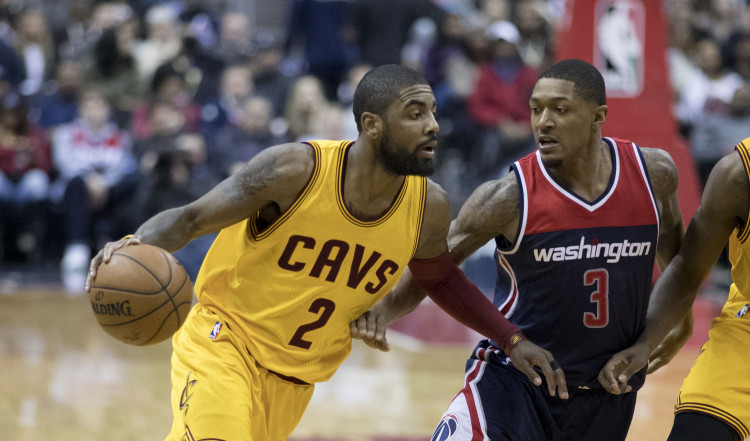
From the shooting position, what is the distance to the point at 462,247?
169 inches

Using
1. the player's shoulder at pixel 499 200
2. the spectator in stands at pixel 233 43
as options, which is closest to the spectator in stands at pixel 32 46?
the spectator in stands at pixel 233 43

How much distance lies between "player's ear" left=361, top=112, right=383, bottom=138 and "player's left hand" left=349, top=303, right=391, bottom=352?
77cm

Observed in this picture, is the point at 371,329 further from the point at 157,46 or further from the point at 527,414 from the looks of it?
the point at 157,46

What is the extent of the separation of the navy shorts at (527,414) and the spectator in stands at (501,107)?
8.30 meters

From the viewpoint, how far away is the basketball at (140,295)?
383 cm

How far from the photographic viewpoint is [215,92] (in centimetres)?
1275

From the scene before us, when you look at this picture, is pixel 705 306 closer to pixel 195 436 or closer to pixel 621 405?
pixel 621 405

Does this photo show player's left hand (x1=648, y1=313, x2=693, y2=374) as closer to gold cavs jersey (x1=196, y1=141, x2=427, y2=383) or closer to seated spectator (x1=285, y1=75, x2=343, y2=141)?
gold cavs jersey (x1=196, y1=141, x2=427, y2=383)

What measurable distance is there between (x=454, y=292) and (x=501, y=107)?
27.6ft

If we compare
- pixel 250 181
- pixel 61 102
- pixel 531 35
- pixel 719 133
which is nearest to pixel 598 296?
pixel 250 181

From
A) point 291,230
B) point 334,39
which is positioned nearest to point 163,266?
point 291,230

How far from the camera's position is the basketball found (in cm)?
383

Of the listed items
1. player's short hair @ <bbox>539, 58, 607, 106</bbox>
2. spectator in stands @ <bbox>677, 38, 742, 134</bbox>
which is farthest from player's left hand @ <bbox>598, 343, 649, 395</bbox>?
spectator in stands @ <bbox>677, 38, 742, 134</bbox>

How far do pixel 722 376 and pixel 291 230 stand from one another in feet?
5.97
